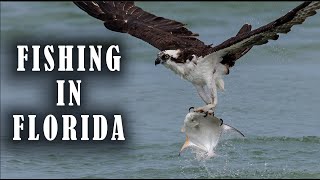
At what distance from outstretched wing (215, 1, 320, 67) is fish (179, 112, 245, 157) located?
0.65m

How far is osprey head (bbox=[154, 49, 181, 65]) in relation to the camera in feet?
36.9

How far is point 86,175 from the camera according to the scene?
41.0 ft

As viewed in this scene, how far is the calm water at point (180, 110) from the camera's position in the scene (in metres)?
12.7

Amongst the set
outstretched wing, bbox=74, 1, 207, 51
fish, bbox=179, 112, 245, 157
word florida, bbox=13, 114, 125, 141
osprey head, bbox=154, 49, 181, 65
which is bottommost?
word florida, bbox=13, 114, 125, 141

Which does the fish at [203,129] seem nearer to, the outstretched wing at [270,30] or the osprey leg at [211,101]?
the osprey leg at [211,101]

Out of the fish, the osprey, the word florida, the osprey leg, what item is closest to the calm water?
the word florida

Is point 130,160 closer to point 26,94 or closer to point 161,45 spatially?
point 161,45

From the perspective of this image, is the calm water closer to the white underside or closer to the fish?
the fish

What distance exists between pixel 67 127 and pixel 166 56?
404cm

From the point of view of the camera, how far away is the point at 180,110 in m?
15.4

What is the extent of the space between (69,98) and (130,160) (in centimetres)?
331

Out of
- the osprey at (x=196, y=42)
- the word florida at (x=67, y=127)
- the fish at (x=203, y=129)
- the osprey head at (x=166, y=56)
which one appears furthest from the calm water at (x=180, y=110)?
the osprey head at (x=166, y=56)

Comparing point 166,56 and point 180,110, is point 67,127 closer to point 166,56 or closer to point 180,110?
point 180,110

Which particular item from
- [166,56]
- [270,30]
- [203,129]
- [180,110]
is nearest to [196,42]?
[166,56]
